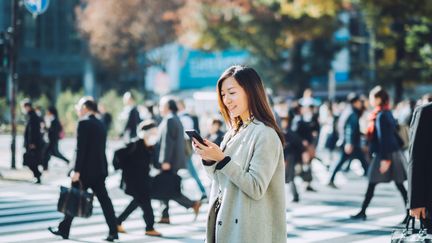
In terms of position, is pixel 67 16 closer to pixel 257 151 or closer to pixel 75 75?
pixel 75 75

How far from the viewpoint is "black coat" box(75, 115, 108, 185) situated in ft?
29.5

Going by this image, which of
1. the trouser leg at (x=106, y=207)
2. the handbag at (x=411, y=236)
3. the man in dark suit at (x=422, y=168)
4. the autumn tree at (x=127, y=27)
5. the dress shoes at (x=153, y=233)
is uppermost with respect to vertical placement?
the autumn tree at (x=127, y=27)

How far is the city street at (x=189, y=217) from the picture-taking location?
9477 mm

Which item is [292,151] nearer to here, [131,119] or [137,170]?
[137,170]

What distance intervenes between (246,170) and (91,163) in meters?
5.10

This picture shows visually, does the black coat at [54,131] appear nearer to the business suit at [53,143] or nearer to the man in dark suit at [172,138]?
the business suit at [53,143]

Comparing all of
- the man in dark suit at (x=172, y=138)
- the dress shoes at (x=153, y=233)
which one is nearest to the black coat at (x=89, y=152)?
the dress shoes at (x=153, y=233)

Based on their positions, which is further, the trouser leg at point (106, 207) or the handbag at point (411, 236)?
the trouser leg at point (106, 207)

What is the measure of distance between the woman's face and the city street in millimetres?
5126

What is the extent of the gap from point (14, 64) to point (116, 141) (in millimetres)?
16339

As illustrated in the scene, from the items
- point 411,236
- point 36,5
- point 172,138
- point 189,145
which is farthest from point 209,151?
point 36,5

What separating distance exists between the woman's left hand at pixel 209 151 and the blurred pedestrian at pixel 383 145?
6.66 m

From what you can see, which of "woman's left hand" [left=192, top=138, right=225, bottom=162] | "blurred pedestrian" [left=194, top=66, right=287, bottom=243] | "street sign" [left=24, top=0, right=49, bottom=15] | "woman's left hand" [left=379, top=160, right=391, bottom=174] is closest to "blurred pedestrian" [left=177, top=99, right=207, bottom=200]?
"woman's left hand" [left=379, top=160, right=391, bottom=174]

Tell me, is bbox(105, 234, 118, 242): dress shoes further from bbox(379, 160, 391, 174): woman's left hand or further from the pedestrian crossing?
bbox(379, 160, 391, 174): woman's left hand
